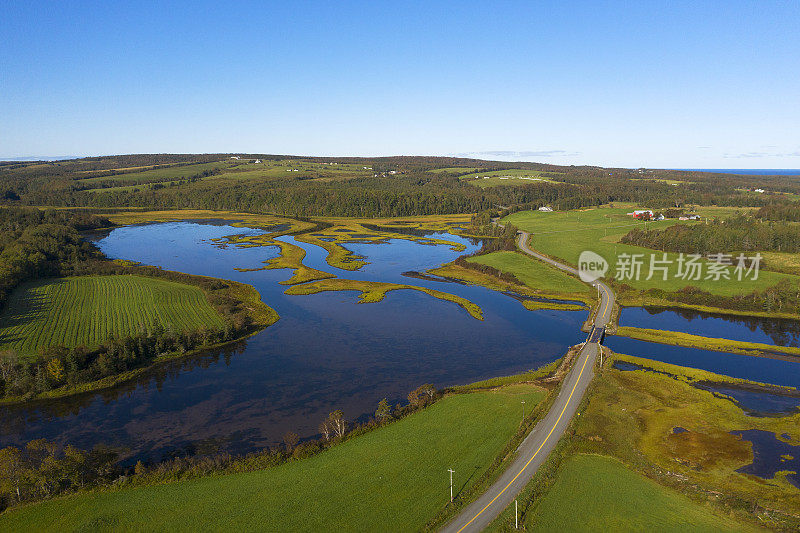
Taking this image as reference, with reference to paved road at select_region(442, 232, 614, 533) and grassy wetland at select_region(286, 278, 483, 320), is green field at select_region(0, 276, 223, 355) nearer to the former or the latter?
grassy wetland at select_region(286, 278, 483, 320)

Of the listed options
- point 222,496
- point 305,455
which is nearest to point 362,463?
point 305,455

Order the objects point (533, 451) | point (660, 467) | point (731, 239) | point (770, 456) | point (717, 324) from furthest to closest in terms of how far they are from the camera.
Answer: point (731, 239) < point (717, 324) < point (770, 456) < point (533, 451) < point (660, 467)

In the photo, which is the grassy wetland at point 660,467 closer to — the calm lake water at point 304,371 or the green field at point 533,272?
the calm lake water at point 304,371

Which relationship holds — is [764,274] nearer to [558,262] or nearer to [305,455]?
[558,262]

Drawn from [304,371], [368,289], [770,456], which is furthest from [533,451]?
[368,289]

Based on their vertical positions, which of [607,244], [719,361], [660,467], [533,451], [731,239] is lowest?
[719,361]

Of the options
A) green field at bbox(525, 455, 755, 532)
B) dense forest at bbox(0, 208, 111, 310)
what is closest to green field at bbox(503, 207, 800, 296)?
green field at bbox(525, 455, 755, 532)

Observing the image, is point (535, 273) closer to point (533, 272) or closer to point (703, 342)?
point (533, 272)
